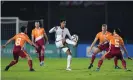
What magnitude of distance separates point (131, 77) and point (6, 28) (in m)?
23.8

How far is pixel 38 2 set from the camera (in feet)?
146

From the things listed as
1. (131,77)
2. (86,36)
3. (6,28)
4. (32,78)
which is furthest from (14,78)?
(86,36)

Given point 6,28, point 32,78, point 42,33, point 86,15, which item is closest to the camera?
point 32,78

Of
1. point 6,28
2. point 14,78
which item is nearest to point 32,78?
point 14,78

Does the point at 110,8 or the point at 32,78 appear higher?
the point at 110,8

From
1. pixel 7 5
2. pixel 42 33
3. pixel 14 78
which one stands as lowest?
pixel 14 78

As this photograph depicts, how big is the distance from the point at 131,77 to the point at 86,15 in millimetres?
25862

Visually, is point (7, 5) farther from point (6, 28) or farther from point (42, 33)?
point (42, 33)

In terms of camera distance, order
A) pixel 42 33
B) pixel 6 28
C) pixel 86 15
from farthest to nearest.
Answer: pixel 86 15, pixel 6 28, pixel 42 33

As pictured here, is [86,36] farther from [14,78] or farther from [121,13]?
[14,78]

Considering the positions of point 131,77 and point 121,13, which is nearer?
point 131,77

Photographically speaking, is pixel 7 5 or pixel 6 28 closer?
pixel 6 28

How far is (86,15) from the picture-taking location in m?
43.4

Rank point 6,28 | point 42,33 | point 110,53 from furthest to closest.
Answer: point 6,28 < point 42,33 < point 110,53
